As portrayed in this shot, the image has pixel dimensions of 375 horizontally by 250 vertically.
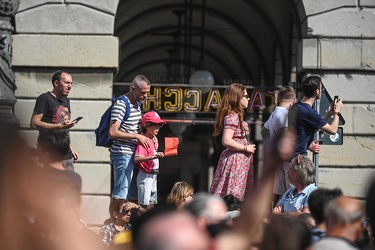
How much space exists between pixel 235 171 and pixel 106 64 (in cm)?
381

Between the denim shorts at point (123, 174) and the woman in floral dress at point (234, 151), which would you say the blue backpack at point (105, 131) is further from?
the woman in floral dress at point (234, 151)

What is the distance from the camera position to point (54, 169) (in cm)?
662

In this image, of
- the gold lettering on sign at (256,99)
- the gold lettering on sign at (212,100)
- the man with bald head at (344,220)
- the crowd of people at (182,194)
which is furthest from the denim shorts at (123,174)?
the gold lettering on sign at (256,99)

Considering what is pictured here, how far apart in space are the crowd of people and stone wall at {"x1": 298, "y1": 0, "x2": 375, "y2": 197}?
2.74 meters

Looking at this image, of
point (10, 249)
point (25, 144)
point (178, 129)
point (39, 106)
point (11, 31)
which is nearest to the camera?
point (25, 144)

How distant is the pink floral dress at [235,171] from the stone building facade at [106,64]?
130 inches

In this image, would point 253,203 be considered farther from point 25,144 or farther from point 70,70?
point 70,70

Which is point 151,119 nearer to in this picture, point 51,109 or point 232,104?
point 232,104

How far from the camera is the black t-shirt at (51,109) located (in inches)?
437

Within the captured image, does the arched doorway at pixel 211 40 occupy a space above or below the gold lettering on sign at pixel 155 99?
above

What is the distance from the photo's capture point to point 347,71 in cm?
1439

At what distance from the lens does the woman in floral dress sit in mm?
10961

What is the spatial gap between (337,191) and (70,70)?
22.9 feet

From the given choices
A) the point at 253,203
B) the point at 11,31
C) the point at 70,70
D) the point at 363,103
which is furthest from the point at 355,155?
the point at 253,203
